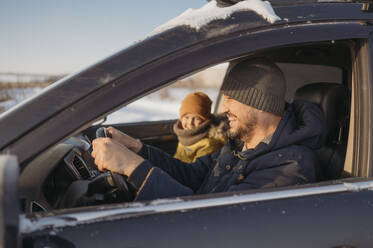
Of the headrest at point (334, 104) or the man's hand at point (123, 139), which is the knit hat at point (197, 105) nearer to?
the man's hand at point (123, 139)

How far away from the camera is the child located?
3.32 metres

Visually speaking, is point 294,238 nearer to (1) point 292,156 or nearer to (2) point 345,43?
(1) point 292,156

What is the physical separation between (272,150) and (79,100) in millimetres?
993

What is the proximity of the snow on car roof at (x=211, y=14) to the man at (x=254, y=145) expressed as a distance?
17.4 inches

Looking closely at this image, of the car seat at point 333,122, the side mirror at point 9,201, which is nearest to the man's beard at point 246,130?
the car seat at point 333,122

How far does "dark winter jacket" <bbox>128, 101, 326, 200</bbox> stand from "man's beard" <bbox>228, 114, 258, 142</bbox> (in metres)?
0.12

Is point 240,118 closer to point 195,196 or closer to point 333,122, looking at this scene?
point 333,122

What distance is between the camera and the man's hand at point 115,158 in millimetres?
1514

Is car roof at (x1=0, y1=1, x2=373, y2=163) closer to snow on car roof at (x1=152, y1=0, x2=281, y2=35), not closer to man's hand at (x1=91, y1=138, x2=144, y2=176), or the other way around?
snow on car roof at (x1=152, y1=0, x2=281, y2=35)

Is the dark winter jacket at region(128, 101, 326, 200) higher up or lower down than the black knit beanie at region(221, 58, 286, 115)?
lower down

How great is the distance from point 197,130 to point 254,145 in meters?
1.46

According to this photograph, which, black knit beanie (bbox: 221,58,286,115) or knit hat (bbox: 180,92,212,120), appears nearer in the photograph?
black knit beanie (bbox: 221,58,286,115)

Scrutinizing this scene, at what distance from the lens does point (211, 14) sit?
127 cm

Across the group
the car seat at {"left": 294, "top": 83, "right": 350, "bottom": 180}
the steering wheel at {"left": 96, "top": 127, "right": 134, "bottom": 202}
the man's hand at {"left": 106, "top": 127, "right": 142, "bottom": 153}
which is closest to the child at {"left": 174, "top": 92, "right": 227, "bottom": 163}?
the man's hand at {"left": 106, "top": 127, "right": 142, "bottom": 153}
